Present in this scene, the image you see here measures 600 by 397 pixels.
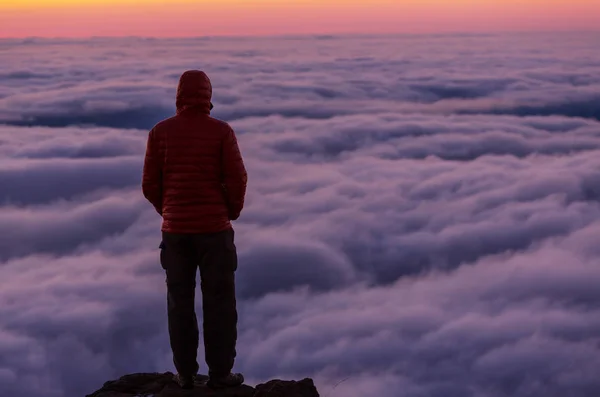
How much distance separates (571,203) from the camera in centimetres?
6606

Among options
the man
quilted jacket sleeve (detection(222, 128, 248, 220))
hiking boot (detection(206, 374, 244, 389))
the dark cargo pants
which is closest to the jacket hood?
the man

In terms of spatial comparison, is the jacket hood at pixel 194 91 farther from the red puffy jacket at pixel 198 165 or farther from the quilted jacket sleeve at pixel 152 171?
the quilted jacket sleeve at pixel 152 171

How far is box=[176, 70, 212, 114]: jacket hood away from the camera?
4.75 m

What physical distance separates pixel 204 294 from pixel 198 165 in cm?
97

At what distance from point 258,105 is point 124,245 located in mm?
126609

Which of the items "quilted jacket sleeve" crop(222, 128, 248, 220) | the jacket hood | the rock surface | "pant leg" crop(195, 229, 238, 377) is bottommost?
the rock surface

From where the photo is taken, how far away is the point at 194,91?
477 centimetres

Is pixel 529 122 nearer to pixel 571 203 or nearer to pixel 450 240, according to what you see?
pixel 571 203

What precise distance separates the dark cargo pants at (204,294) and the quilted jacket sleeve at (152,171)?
12.8 inches

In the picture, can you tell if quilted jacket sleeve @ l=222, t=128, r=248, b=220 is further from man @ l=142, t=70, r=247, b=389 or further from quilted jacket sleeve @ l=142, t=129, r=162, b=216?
quilted jacket sleeve @ l=142, t=129, r=162, b=216

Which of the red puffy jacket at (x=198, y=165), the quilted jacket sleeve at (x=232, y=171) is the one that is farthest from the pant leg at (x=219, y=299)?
the quilted jacket sleeve at (x=232, y=171)

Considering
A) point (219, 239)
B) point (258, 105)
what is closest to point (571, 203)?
point (219, 239)

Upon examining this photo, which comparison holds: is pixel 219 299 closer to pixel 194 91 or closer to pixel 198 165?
pixel 198 165

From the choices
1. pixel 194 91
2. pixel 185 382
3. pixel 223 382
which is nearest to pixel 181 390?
pixel 185 382
